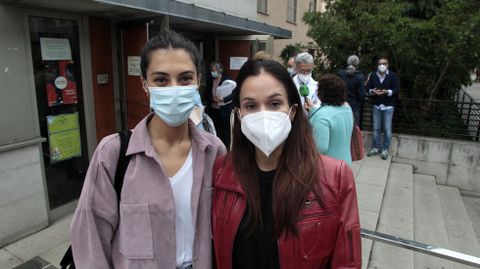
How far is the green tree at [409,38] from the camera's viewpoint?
7.05m

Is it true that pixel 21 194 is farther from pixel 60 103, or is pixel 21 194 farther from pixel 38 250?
pixel 60 103

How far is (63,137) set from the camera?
4.29 m

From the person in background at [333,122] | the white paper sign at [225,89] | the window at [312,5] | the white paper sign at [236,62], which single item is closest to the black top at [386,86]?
the white paper sign at [236,62]

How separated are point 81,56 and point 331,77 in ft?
10.1

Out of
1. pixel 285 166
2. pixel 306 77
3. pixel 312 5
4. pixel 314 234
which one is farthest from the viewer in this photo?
pixel 312 5

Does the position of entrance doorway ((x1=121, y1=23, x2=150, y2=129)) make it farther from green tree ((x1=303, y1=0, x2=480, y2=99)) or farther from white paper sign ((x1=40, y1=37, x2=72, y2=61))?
green tree ((x1=303, y1=0, x2=480, y2=99))

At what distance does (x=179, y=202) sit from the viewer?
5.17 ft

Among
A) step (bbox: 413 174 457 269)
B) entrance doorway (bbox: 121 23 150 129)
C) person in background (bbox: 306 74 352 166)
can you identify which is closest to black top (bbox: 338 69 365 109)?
step (bbox: 413 174 457 269)

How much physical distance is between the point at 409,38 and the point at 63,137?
22.0 ft

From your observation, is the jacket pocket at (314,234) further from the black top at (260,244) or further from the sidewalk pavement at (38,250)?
the sidewalk pavement at (38,250)

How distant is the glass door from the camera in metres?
3.94

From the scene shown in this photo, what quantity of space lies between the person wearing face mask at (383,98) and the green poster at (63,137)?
17.8 feet

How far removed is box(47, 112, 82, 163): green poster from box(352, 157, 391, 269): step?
12.0 feet

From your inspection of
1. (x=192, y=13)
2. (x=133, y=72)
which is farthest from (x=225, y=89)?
(x=133, y=72)
